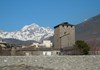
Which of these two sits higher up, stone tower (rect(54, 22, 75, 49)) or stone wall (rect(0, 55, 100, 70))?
stone tower (rect(54, 22, 75, 49))

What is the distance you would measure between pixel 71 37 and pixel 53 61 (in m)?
48.9

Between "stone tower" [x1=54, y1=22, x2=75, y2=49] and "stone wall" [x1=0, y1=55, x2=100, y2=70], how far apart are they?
4498 cm

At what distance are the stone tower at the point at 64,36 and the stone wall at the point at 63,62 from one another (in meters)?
45.0

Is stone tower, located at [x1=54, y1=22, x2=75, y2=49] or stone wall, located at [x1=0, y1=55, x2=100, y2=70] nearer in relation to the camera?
stone wall, located at [x1=0, y1=55, x2=100, y2=70]

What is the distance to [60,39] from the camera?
2992 inches

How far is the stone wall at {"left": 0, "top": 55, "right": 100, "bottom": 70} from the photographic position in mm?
28406

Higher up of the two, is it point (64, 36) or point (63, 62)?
point (64, 36)

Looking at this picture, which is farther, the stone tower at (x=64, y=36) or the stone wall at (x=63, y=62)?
the stone tower at (x=64, y=36)

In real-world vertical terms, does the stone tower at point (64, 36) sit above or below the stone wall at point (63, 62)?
above

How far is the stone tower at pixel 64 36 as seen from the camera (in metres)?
75.6

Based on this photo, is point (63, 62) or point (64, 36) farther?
point (64, 36)

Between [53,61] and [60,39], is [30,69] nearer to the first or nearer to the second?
[53,61]

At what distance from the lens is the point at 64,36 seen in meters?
76.4

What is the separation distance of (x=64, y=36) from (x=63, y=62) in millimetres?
48062
